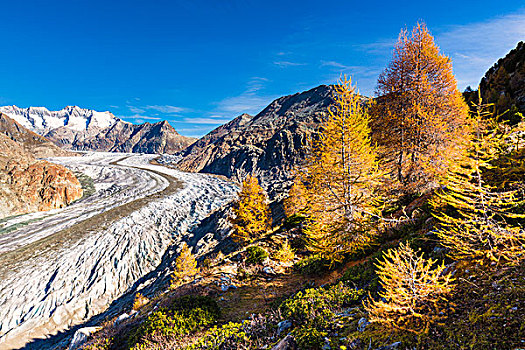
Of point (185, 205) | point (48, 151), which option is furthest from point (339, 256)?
point (48, 151)

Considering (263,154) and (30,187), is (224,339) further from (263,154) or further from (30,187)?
(263,154)

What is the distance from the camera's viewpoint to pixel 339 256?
1023 cm

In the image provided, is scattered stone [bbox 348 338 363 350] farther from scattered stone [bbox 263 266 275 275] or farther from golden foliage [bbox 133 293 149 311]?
golden foliage [bbox 133 293 149 311]

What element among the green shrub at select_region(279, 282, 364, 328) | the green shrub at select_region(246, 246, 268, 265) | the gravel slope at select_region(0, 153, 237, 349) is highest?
the green shrub at select_region(279, 282, 364, 328)

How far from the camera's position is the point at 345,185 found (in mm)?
10117

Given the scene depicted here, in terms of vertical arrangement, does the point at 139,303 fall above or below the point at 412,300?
below

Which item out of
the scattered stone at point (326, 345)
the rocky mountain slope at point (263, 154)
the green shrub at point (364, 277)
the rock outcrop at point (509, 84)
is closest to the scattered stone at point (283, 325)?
the scattered stone at point (326, 345)

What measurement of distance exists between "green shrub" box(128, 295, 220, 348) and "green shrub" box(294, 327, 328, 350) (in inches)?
188

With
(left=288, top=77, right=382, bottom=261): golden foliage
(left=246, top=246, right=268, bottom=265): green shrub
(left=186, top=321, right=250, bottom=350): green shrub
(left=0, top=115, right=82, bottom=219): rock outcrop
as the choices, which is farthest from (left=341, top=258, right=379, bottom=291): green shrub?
(left=0, top=115, right=82, bottom=219): rock outcrop

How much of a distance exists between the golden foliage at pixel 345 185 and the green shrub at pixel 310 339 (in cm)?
531

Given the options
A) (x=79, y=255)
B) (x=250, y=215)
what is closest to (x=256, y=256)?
(x=250, y=215)

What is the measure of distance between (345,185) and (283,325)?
6.27 metres

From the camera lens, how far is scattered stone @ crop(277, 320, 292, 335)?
20.3 ft

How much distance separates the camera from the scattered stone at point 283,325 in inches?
244
